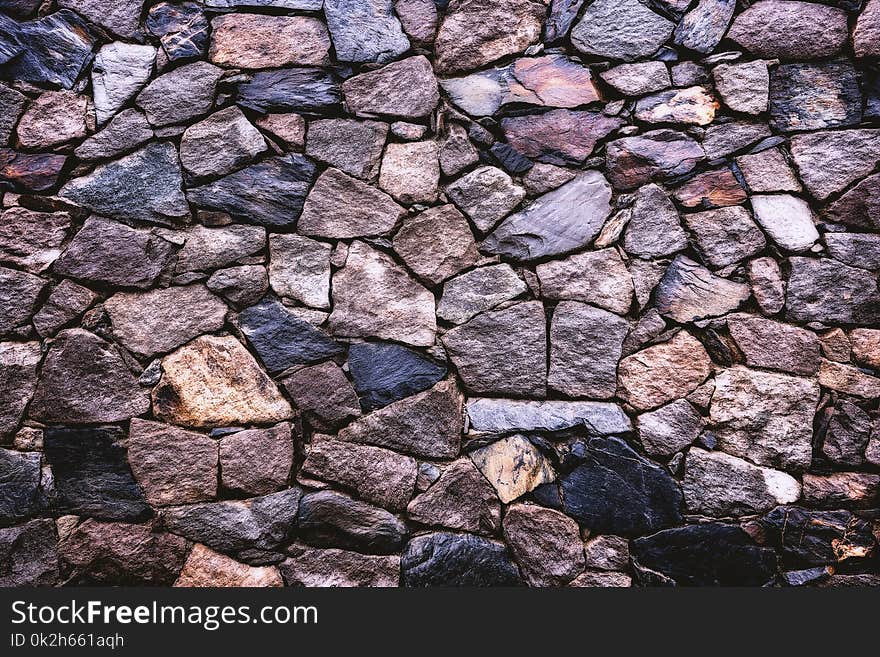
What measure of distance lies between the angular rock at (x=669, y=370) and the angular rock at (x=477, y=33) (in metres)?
1.45

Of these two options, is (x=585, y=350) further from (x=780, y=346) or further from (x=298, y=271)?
(x=298, y=271)

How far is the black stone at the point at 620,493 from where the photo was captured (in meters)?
2.10

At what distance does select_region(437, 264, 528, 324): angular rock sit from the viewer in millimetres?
2146

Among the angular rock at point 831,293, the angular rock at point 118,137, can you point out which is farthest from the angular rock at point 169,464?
the angular rock at point 831,293

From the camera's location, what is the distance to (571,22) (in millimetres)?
2164

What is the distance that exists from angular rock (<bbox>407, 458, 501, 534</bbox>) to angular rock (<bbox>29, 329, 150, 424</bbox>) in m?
1.27

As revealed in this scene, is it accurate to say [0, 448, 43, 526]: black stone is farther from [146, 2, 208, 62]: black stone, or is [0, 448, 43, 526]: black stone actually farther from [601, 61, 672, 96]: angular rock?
[601, 61, 672, 96]: angular rock

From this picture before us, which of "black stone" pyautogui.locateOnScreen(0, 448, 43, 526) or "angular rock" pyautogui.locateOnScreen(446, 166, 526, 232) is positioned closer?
"black stone" pyautogui.locateOnScreen(0, 448, 43, 526)

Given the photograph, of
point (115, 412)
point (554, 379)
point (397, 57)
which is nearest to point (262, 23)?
point (397, 57)

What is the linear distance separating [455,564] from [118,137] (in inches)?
90.5

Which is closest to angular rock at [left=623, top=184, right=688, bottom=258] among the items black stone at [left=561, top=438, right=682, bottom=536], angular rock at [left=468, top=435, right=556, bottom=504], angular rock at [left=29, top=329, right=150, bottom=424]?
black stone at [left=561, top=438, right=682, bottom=536]

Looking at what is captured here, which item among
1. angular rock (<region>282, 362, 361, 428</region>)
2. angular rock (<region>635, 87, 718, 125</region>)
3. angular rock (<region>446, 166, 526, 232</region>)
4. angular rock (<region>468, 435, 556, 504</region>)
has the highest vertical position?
angular rock (<region>635, 87, 718, 125</region>)

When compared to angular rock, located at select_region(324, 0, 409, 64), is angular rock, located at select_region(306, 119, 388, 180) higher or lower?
lower

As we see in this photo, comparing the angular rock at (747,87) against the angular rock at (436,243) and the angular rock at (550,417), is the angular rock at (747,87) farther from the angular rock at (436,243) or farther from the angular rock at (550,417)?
the angular rock at (550,417)
